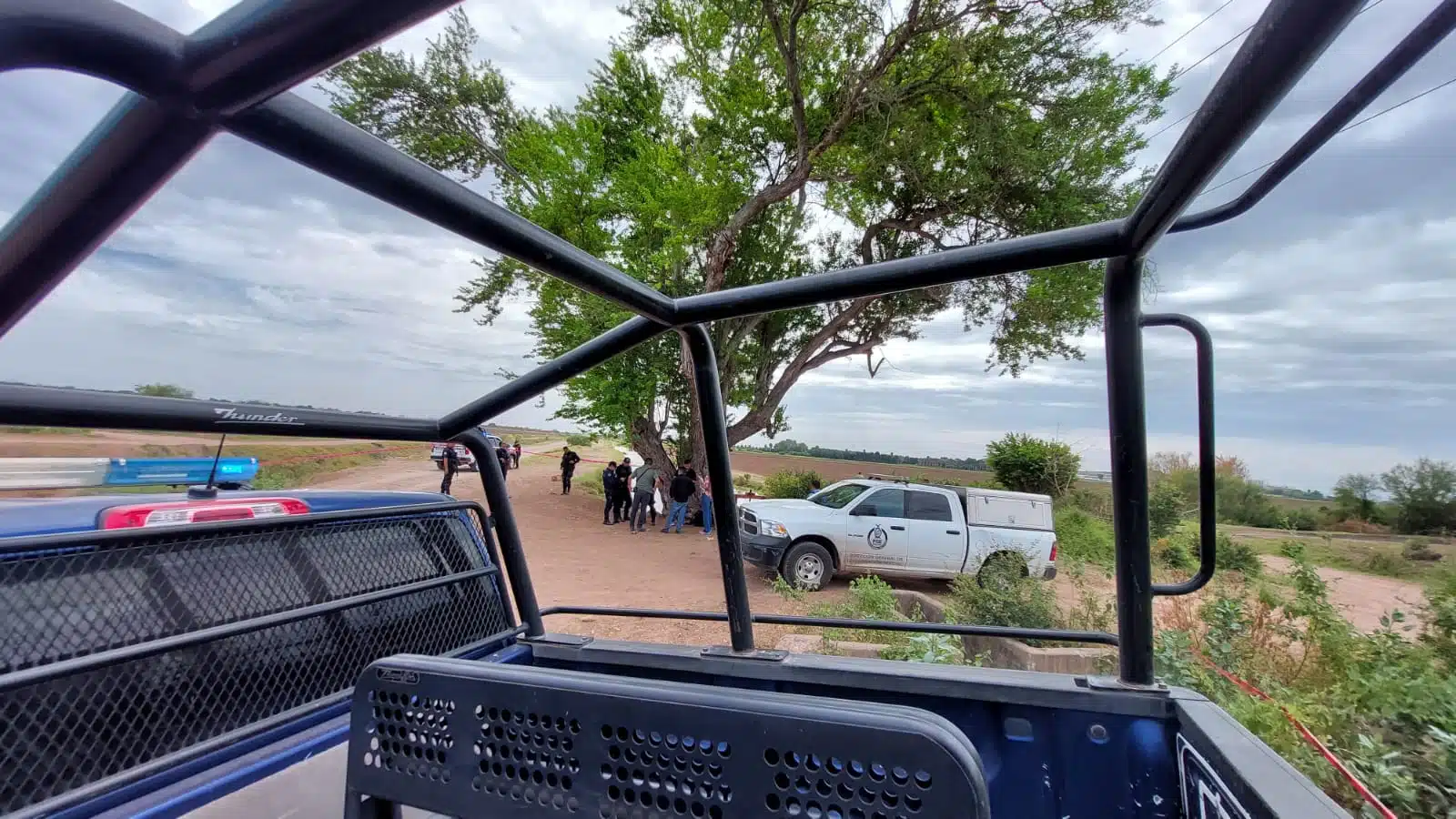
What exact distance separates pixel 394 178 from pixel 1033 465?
16.9 meters

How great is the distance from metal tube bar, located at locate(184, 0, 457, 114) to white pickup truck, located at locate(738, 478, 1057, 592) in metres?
8.18

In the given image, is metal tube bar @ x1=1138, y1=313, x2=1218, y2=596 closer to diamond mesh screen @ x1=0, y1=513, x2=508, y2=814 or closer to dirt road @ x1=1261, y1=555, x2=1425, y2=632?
diamond mesh screen @ x1=0, y1=513, x2=508, y2=814

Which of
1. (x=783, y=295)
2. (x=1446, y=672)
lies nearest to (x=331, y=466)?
(x=783, y=295)

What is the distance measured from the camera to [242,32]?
1.44 ft

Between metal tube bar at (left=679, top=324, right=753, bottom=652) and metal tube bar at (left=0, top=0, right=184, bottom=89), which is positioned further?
metal tube bar at (left=679, top=324, right=753, bottom=652)

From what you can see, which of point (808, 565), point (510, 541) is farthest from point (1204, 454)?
point (808, 565)

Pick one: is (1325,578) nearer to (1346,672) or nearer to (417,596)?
(1346,672)

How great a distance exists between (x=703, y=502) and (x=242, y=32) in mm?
14197

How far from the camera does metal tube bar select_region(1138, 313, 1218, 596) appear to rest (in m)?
1.41

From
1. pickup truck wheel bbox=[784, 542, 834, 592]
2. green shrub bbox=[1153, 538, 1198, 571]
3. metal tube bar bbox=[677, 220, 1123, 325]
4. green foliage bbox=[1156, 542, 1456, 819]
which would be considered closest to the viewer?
metal tube bar bbox=[677, 220, 1123, 325]

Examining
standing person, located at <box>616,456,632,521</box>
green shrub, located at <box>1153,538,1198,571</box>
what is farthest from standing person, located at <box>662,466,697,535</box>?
green shrub, located at <box>1153,538,1198,571</box>

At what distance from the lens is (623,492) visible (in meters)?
15.1

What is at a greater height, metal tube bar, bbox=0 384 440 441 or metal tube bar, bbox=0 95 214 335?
metal tube bar, bbox=0 95 214 335

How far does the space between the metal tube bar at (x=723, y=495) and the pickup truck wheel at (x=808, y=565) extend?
6.86 m
